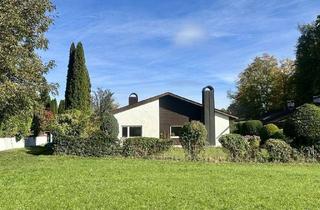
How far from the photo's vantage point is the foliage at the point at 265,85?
63.1 meters

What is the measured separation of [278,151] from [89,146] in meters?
8.56

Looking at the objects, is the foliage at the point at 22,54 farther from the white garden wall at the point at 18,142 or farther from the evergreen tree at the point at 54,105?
the evergreen tree at the point at 54,105

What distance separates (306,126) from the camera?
19.9 meters

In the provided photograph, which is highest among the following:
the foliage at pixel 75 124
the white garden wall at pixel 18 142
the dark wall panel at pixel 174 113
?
the dark wall panel at pixel 174 113

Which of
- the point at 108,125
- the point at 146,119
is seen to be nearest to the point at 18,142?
the point at 146,119

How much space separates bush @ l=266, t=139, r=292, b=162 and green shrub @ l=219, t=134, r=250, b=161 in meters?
0.96

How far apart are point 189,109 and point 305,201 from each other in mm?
26536

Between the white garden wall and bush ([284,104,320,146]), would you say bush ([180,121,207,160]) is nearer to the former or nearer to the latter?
bush ([284,104,320,146])

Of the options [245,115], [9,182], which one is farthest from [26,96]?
[245,115]

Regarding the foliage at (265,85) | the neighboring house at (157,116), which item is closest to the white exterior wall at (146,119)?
the neighboring house at (157,116)

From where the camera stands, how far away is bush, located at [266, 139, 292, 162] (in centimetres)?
1914

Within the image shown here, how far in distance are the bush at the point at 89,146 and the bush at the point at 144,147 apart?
21.4 inches

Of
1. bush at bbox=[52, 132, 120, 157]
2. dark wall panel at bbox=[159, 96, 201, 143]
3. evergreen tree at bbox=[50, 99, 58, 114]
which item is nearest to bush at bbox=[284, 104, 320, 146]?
bush at bbox=[52, 132, 120, 157]

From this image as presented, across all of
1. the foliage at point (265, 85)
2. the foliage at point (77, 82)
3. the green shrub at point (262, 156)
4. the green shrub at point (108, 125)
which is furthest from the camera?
the foliage at point (265, 85)
